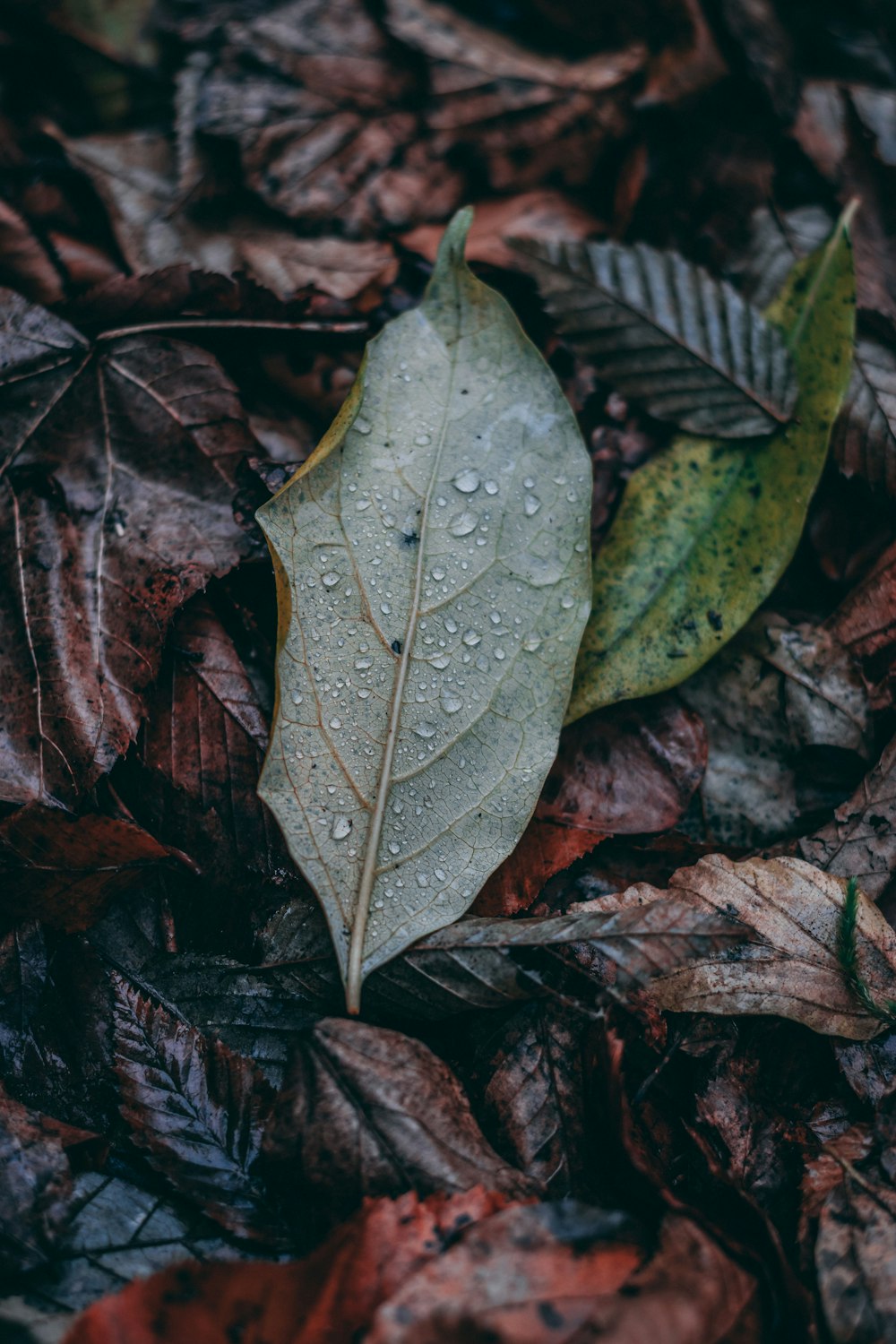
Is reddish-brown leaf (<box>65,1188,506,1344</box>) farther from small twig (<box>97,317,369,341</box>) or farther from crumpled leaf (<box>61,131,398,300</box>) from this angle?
crumpled leaf (<box>61,131,398,300</box>)

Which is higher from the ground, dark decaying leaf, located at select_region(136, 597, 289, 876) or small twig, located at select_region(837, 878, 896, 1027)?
small twig, located at select_region(837, 878, 896, 1027)

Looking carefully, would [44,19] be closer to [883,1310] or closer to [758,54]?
[758,54]

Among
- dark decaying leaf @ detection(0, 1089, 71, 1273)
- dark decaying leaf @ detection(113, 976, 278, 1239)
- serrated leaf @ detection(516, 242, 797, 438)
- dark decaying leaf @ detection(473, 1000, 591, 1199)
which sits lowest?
dark decaying leaf @ detection(0, 1089, 71, 1273)

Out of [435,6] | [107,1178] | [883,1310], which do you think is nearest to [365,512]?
[107,1178]

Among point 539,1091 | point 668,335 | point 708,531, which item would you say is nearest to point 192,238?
point 668,335

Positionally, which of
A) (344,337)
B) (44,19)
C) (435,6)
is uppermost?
(435,6)

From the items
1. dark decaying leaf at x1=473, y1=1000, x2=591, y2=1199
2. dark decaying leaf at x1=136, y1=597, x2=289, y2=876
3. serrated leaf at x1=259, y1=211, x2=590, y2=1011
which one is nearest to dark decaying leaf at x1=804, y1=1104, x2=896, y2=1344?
dark decaying leaf at x1=473, y1=1000, x2=591, y2=1199

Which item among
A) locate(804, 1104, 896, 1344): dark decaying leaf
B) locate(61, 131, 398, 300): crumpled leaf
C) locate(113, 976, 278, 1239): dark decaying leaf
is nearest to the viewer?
locate(804, 1104, 896, 1344): dark decaying leaf

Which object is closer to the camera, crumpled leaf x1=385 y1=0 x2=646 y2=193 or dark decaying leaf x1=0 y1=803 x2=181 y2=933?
dark decaying leaf x1=0 y1=803 x2=181 y2=933
